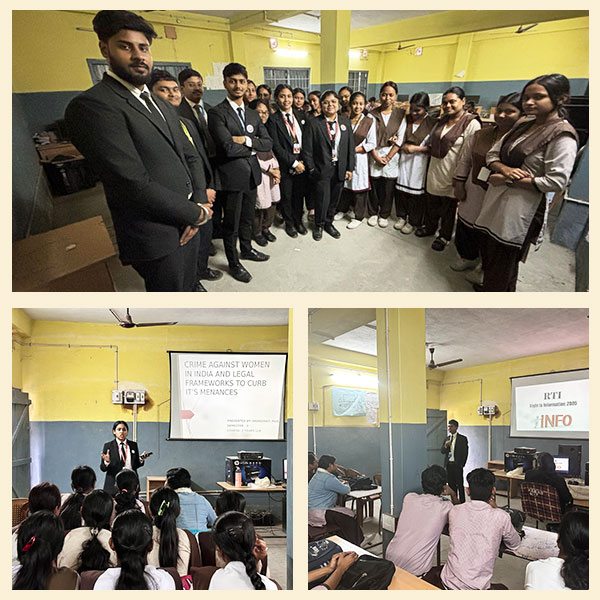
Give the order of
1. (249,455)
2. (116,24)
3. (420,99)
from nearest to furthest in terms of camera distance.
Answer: (116,24), (420,99), (249,455)

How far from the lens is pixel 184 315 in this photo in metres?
2.19

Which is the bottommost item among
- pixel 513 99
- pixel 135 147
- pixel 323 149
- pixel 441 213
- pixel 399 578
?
pixel 399 578

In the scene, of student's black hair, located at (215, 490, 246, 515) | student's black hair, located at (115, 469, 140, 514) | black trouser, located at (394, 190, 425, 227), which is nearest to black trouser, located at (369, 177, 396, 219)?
black trouser, located at (394, 190, 425, 227)

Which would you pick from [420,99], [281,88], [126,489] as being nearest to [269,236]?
[281,88]

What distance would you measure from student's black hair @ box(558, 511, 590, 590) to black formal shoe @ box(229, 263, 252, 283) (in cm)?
160

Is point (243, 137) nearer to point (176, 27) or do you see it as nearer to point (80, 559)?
point (176, 27)

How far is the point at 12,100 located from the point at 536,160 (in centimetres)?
181

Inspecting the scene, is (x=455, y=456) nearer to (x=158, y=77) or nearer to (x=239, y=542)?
(x=239, y=542)

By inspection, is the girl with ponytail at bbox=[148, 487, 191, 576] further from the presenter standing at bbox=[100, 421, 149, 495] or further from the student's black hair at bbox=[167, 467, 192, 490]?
the presenter standing at bbox=[100, 421, 149, 495]

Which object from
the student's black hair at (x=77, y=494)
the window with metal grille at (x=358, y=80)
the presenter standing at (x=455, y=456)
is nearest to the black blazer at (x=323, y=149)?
the window with metal grille at (x=358, y=80)

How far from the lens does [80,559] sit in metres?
1.99

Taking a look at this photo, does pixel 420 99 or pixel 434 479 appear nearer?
pixel 420 99

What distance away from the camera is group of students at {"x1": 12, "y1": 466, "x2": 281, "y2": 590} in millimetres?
1886

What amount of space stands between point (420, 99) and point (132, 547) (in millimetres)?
2044
